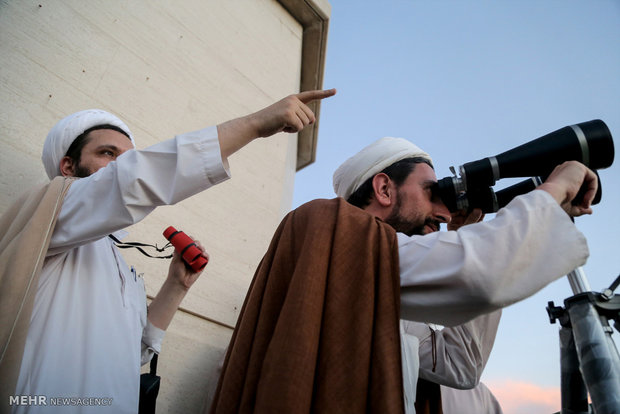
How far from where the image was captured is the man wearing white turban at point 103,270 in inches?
47.1

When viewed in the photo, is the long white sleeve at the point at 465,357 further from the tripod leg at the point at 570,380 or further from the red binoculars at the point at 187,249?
the red binoculars at the point at 187,249

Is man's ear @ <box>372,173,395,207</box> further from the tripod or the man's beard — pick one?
the tripod

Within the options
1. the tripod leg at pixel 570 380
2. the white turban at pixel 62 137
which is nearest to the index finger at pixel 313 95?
the white turban at pixel 62 137

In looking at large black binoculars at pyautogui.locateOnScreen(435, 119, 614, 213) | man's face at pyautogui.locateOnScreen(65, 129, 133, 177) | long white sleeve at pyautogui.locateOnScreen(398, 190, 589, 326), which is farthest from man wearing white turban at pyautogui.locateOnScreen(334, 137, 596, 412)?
man's face at pyautogui.locateOnScreen(65, 129, 133, 177)

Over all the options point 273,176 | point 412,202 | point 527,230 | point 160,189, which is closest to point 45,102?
point 160,189

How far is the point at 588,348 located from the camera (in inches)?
56.0

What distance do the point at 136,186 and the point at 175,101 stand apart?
1.95 m

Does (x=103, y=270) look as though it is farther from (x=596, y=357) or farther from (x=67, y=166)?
(x=596, y=357)

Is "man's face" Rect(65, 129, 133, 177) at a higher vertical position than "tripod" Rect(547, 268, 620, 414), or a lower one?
higher

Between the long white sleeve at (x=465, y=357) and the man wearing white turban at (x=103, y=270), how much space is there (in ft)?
3.56

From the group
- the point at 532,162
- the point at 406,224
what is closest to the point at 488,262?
the point at 532,162

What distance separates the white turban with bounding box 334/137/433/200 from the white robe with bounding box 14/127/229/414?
79 centimetres

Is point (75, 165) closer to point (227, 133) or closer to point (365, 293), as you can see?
point (227, 133)

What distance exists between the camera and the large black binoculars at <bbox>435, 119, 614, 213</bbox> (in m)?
1.34
